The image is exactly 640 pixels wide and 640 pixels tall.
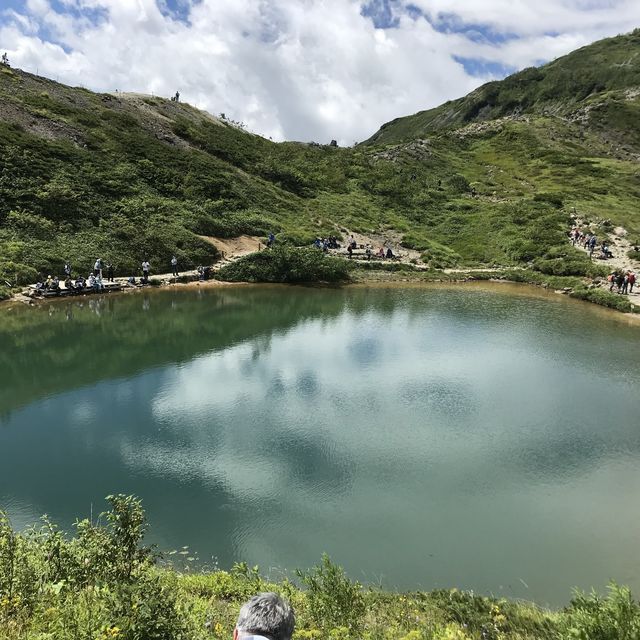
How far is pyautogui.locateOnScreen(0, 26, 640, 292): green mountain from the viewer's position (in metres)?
44.1

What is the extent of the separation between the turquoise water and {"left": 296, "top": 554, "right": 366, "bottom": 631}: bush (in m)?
2.81

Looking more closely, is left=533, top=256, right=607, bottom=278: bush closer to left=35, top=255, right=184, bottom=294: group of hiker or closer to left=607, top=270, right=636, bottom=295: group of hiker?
left=607, top=270, right=636, bottom=295: group of hiker

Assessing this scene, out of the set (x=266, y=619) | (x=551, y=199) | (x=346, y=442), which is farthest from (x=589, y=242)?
(x=266, y=619)

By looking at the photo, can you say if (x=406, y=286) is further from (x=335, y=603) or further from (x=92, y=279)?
(x=335, y=603)

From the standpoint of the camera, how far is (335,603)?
7922 millimetres

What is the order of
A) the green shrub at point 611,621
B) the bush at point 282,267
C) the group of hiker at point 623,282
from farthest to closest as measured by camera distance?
the bush at point 282,267 → the group of hiker at point 623,282 → the green shrub at point 611,621

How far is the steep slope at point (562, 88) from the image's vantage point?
15475 cm

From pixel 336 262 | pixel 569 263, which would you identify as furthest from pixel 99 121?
pixel 569 263

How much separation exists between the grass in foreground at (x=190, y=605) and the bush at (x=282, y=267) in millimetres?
36114

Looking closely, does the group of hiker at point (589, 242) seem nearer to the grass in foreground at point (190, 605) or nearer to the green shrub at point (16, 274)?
the green shrub at point (16, 274)

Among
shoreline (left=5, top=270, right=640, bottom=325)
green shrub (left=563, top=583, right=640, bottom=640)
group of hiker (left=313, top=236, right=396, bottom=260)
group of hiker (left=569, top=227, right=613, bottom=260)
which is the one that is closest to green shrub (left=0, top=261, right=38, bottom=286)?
shoreline (left=5, top=270, right=640, bottom=325)

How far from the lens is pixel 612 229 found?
193 ft

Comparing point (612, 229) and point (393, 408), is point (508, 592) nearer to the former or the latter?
point (393, 408)

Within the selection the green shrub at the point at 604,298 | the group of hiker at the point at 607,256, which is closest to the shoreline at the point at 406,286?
the green shrub at the point at 604,298
